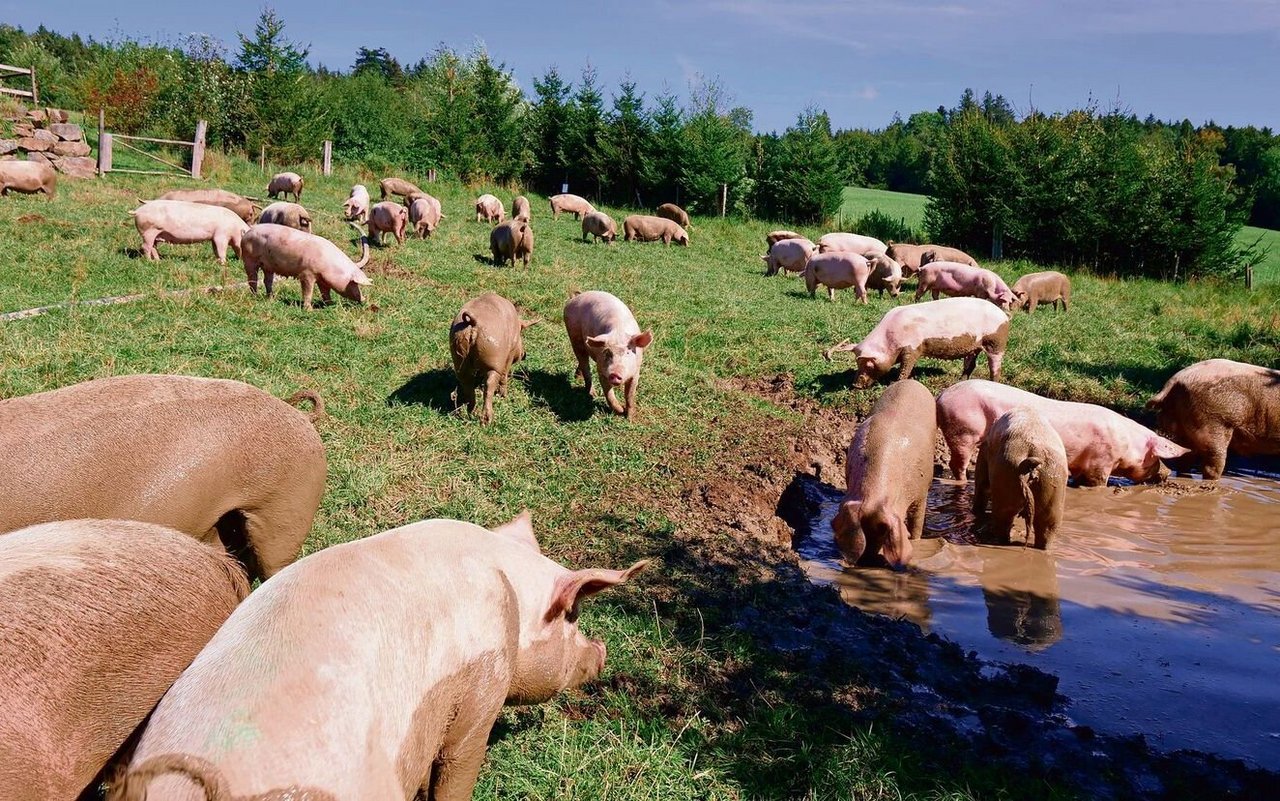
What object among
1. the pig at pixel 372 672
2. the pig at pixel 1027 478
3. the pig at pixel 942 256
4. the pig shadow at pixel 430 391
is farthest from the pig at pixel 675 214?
the pig at pixel 372 672

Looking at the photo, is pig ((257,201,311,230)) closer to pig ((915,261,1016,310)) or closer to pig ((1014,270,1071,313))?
pig ((915,261,1016,310))

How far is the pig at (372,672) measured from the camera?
2.10 m

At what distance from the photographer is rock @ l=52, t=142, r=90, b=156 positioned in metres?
21.2

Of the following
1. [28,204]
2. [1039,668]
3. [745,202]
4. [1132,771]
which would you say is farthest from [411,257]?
[745,202]

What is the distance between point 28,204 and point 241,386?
14.5m

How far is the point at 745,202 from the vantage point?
110 feet

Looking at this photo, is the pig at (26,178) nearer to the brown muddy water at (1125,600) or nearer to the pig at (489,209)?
the pig at (489,209)

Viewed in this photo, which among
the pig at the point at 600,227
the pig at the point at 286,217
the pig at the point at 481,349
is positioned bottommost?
the pig at the point at 481,349

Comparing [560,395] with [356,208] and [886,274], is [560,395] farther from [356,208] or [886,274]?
[356,208]

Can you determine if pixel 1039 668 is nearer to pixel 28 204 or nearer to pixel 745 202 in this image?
pixel 28 204

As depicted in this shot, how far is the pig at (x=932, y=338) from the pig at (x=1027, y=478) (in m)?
3.16

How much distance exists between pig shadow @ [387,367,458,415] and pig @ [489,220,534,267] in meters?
7.19

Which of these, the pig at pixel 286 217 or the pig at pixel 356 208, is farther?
the pig at pixel 356 208

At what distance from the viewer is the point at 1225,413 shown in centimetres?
968
